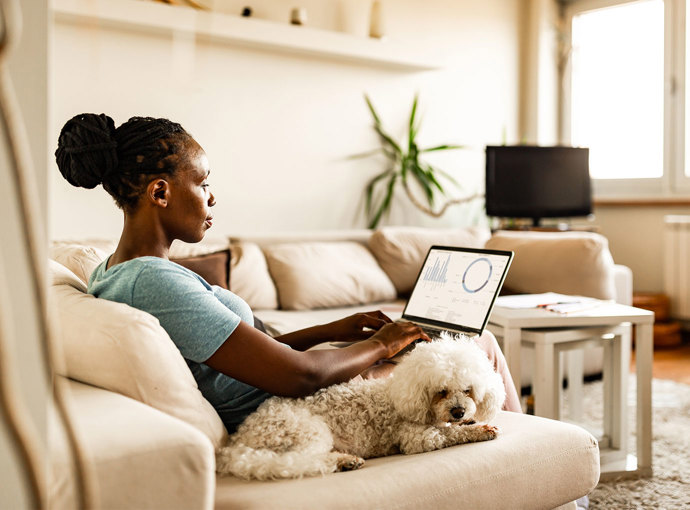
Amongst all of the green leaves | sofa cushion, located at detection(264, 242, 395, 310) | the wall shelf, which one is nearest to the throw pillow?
sofa cushion, located at detection(264, 242, 395, 310)

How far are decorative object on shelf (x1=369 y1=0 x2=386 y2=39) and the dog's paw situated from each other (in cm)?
343

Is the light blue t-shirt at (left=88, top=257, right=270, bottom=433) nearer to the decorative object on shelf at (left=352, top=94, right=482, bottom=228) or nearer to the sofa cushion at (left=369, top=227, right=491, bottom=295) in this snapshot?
the sofa cushion at (left=369, top=227, right=491, bottom=295)

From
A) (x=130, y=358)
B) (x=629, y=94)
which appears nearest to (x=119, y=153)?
(x=130, y=358)

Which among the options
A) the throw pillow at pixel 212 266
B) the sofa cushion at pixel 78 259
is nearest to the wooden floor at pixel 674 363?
the throw pillow at pixel 212 266

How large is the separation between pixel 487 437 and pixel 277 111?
116 inches

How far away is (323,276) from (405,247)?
1.82 feet

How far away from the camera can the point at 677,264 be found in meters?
4.68

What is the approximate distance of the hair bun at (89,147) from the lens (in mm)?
1256

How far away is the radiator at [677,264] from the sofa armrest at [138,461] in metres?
4.38

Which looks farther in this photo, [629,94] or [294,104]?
[629,94]

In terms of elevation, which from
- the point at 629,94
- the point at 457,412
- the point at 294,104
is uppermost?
the point at 629,94

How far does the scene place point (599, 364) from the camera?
354 centimetres

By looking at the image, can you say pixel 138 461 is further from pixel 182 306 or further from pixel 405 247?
pixel 405 247

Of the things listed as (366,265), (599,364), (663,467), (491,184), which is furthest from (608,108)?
(663,467)
